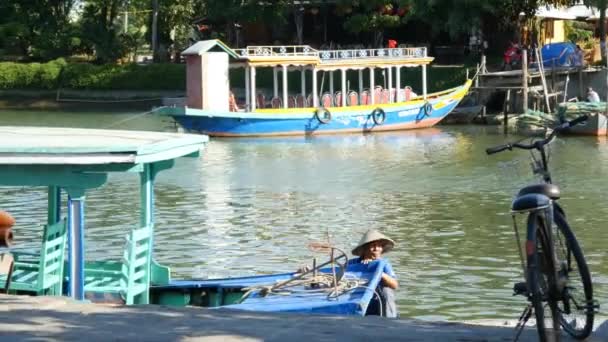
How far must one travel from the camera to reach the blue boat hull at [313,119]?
34.1 meters

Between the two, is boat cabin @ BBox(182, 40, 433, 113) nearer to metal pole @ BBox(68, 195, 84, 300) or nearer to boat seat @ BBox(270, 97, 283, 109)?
boat seat @ BBox(270, 97, 283, 109)

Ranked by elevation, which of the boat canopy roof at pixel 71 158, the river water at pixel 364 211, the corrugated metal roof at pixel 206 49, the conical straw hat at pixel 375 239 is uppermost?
the corrugated metal roof at pixel 206 49

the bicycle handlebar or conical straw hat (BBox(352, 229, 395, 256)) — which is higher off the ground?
the bicycle handlebar

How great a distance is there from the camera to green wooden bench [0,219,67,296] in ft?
30.3

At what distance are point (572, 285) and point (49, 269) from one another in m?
4.55

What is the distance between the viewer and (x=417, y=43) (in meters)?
47.8

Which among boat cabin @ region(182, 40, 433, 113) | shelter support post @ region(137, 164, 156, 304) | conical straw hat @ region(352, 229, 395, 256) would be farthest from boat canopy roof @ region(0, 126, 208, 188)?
boat cabin @ region(182, 40, 433, 113)

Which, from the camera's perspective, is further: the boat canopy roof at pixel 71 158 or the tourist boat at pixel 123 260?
the tourist boat at pixel 123 260

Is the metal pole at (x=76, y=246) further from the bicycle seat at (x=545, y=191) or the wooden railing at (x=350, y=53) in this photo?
the wooden railing at (x=350, y=53)

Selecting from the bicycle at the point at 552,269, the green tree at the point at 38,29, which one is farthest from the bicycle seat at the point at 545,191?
the green tree at the point at 38,29

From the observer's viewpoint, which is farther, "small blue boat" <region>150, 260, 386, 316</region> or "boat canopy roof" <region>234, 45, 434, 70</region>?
"boat canopy roof" <region>234, 45, 434, 70</region>

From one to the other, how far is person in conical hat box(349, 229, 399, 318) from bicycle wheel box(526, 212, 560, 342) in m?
3.32

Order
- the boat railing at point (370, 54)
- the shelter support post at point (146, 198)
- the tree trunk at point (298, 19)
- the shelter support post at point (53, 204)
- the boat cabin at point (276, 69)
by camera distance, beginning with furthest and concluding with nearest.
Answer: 1. the tree trunk at point (298, 19)
2. the boat railing at point (370, 54)
3. the boat cabin at point (276, 69)
4. the shelter support post at point (53, 204)
5. the shelter support post at point (146, 198)

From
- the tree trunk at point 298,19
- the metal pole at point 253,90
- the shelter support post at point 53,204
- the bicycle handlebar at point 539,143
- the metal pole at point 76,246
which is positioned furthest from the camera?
the tree trunk at point 298,19
